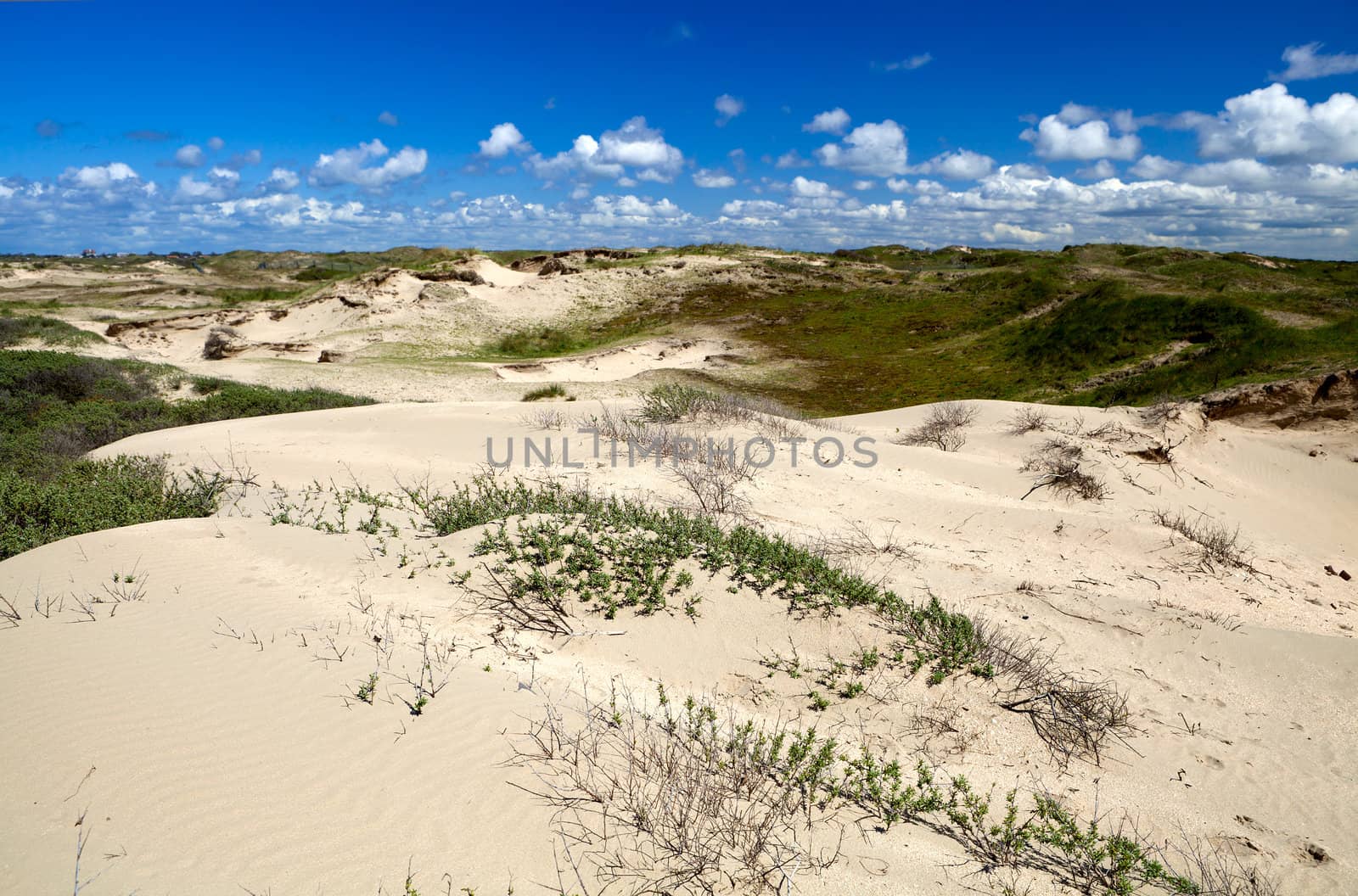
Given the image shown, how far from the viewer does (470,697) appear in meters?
3.47

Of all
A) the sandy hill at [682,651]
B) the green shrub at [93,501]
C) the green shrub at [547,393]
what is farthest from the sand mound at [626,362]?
the green shrub at [93,501]

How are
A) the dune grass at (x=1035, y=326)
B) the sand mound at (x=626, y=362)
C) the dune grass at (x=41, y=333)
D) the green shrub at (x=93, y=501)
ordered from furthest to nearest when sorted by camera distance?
the sand mound at (x=626, y=362) → the dune grass at (x=41, y=333) → the dune grass at (x=1035, y=326) → the green shrub at (x=93, y=501)

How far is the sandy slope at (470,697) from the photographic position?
259 cm

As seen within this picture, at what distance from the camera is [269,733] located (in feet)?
10.1

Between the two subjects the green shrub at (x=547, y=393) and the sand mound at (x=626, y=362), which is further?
the sand mound at (x=626, y=362)

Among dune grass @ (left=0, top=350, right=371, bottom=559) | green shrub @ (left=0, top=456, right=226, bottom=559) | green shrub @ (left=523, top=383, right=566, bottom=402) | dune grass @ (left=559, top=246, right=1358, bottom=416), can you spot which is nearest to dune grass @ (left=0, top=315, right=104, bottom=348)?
dune grass @ (left=0, top=350, right=371, bottom=559)

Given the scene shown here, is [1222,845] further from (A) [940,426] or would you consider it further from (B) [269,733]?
(A) [940,426]

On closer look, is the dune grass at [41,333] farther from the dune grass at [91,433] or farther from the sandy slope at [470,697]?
the sandy slope at [470,697]

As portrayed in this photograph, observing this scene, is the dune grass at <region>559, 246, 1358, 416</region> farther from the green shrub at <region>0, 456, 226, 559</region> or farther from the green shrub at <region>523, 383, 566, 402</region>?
the green shrub at <region>0, 456, 226, 559</region>

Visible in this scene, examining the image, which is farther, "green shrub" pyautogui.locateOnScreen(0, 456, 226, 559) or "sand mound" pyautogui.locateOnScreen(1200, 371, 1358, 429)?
"sand mound" pyautogui.locateOnScreen(1200, 371, 1358, 429)

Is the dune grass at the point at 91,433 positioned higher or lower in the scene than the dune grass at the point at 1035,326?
lower

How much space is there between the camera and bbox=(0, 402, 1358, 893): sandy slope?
8.50 ft

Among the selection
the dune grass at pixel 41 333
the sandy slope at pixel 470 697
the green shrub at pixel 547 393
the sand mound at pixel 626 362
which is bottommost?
the sandy slope at pixel 470 697

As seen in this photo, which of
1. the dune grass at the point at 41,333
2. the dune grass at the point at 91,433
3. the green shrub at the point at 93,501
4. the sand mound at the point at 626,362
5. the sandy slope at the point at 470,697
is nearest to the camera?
the sandy slope at the point at 470,697
